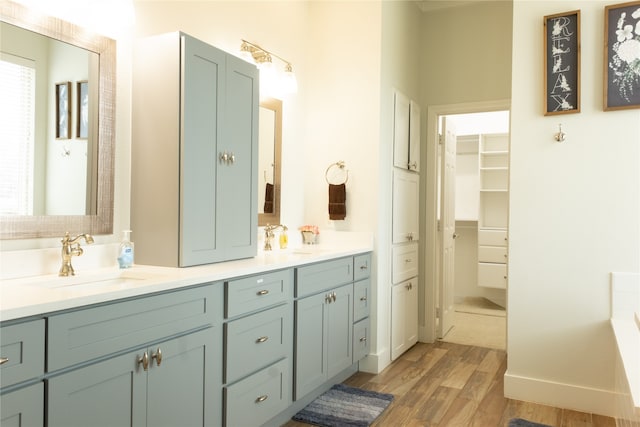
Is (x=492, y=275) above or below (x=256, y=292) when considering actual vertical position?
below

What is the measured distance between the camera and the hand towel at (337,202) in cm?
345

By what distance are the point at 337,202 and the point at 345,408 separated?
1.39 meters

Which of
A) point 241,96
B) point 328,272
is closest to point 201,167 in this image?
point 241,96

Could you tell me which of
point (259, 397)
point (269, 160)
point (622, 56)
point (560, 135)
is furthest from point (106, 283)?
point (622, 56)

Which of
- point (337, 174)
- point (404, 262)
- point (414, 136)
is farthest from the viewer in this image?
point (414, 136)

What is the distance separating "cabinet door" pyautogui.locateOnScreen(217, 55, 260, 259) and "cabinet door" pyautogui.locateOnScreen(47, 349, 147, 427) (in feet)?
2.93

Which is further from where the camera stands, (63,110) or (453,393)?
(453,393)

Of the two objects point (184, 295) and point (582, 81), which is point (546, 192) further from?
point (184, 295)

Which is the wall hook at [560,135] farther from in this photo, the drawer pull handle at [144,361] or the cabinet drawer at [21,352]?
the cabinet drawer at [21,352]

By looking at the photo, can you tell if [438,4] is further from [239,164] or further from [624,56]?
[239,164]

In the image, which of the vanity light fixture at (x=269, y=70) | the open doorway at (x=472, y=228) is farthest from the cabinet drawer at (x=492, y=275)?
the vanity light fixture at (x=269, y=70)

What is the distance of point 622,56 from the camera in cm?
272

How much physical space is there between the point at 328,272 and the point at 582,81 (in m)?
1.90

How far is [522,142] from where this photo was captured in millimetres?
3006
